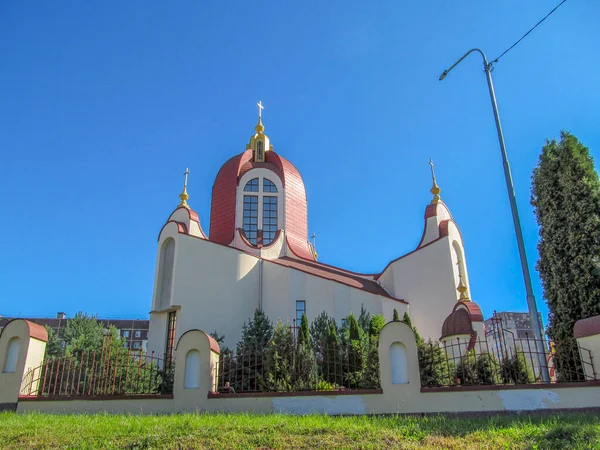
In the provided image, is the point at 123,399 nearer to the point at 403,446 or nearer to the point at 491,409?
the point at 403,446

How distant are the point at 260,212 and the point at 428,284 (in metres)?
8.55

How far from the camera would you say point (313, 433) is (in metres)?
6.96

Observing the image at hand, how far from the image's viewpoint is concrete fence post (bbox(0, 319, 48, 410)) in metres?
10.4

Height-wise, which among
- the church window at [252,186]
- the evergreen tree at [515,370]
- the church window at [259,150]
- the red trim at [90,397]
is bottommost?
the red trim at [90,397]

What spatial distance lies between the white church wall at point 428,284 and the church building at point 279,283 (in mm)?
39

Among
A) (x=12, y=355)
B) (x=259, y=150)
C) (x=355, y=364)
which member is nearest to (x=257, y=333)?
(x=355, y=364)

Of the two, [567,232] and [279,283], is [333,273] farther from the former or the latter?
[567,232]

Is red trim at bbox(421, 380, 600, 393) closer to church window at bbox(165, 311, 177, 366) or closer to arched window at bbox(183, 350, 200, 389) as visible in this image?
arched window at bbox(183, 350, 200, 389)

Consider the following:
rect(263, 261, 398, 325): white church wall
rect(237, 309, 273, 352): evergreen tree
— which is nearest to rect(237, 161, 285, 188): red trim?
rect(263, 261, 398, 325): white church wall

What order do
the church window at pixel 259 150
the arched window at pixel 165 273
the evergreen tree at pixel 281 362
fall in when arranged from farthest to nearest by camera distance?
the church window at pixel 259 150 < the arched window at pixel 165 273 < the evergreen tree at pixel 281 362

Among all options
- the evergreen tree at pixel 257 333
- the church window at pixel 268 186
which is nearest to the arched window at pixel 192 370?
the evergreen tree at pixel 257 333

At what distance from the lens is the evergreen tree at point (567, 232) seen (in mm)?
10766

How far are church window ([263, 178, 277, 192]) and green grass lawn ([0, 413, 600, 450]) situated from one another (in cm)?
1792

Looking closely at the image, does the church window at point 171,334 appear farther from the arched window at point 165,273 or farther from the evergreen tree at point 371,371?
the evergreen tree at point 371,371
